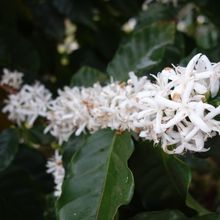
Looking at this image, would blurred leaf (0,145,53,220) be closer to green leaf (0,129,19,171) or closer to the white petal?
green leaf (0,129,19,171)

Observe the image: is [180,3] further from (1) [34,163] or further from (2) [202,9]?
(1) [34,163]

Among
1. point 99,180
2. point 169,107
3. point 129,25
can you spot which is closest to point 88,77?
point 99,180

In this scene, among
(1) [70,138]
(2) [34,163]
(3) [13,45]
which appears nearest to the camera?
(1) [70,138]

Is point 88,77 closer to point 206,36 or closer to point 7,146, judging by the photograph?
point 7,146

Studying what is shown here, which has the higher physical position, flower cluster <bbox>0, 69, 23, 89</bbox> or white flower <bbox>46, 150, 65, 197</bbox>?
flower cluster <bbox>0, 69, 23, 89</bbox>

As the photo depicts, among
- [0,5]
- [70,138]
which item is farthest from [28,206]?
[0,5]

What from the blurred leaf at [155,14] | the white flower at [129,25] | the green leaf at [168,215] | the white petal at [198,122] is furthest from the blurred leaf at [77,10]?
the white petal at [198,122]

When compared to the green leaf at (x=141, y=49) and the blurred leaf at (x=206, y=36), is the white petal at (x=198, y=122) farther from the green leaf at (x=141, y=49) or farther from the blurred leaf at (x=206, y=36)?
the blurred leaf at (x=206, y=36)

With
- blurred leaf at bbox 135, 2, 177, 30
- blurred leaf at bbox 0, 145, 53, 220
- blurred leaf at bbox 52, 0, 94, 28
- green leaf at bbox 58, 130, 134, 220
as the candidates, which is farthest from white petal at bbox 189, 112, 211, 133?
blurred leaf at bbox 52, 0, 94, 28
